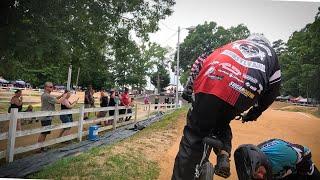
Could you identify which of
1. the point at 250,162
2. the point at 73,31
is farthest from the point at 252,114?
the point at 73,31

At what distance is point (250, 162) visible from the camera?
2.24m

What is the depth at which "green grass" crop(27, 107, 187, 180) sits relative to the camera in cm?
587

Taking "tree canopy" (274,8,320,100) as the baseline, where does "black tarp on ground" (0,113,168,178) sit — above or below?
below

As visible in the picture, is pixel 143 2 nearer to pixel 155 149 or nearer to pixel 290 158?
pixel 155 149

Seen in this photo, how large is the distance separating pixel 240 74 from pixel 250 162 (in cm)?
55

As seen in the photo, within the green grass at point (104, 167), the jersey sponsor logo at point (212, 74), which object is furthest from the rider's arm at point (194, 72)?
the green grass at point (104, 167)

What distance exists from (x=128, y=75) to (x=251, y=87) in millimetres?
51630

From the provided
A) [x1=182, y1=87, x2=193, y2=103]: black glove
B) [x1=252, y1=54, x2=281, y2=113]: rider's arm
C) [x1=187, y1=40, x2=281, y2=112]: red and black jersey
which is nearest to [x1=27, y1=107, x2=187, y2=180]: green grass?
[x1=182, y1=87, x2=193, y2=103]: black glove

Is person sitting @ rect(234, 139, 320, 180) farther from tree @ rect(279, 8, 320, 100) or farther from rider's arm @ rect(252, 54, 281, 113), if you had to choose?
tree @ rect(279, 8, 320, 100)

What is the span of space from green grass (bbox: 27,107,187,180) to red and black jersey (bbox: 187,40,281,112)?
3.70m

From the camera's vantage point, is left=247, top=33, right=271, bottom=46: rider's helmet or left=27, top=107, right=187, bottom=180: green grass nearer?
left=247, top=33, right=271, bottom=46: rider's helmet

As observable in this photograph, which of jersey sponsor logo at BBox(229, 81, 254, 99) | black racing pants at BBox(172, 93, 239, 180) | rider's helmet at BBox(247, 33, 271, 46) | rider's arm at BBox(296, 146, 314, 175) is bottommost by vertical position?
rider's arm at BBox(296, 146, 314, 175)

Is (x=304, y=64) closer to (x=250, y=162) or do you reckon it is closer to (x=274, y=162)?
(x=274, y=162)

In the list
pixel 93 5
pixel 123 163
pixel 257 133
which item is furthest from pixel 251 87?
pixel 257 133
